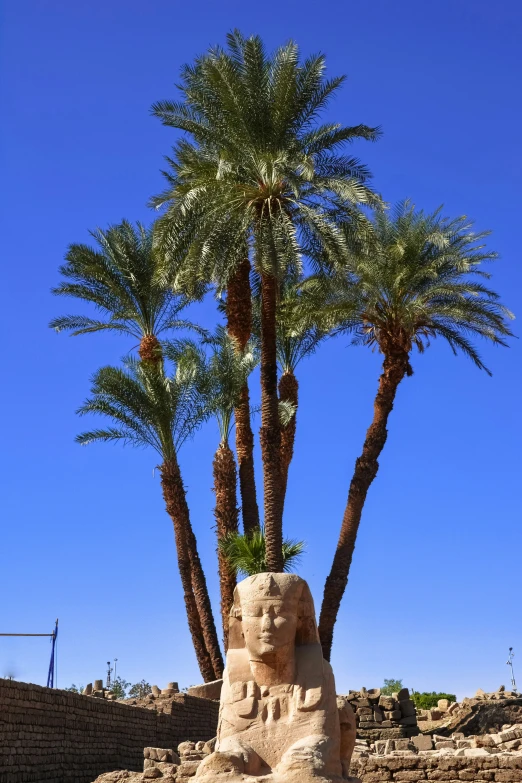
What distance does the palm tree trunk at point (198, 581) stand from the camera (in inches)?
819

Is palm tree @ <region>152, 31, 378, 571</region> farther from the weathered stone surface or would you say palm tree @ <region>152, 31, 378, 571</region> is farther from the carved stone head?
the carved stone head

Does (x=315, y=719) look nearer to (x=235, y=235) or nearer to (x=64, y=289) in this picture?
(x=235, y=235)

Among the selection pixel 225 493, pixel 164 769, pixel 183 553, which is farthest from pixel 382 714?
pixel 164 769

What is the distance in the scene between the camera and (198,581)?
21.1 meters

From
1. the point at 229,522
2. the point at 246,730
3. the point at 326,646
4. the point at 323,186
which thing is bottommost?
the point at 246,730

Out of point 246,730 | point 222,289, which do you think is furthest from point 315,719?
point 222,289

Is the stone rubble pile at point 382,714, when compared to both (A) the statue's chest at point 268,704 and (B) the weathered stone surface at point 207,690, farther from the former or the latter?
(A) the statue's chest at point 268,704

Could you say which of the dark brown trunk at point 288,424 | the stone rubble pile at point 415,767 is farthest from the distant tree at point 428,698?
the stone rubble pile at point 415,767

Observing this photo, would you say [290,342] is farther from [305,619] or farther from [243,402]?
[305,619]

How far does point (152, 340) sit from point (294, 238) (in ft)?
16.0

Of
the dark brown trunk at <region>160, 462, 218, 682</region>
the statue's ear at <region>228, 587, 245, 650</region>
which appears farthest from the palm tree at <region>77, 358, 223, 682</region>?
the statue's ear at <region>228, 587, 245, 650</region>

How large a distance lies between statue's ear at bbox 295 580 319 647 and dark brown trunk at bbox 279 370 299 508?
44.9ft

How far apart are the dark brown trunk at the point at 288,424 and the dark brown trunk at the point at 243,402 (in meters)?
1.20

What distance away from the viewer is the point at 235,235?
19203 mm
